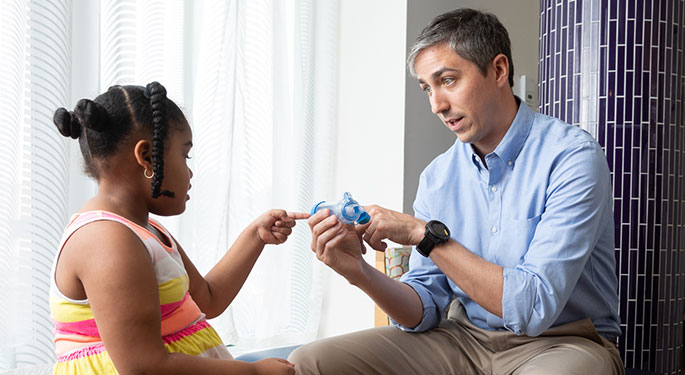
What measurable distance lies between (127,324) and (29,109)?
1126mm

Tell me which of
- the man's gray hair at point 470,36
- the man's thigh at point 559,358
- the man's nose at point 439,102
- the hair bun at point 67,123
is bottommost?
the man's thigh at point 559,358

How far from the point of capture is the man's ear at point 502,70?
1.54 meters

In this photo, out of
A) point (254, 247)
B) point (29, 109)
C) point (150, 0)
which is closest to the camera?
point (254, 247)

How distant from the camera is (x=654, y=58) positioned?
192 centimetres

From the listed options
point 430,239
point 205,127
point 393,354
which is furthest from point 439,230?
point 205,127

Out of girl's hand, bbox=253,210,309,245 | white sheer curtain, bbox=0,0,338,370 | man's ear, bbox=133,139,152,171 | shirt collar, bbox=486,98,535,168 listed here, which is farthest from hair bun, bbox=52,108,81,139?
shirt collar, bbox=486,98,535,168

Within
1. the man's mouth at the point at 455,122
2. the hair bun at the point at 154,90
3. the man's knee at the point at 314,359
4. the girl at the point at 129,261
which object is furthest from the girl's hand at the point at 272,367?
the man's mouth at the point at 455,122

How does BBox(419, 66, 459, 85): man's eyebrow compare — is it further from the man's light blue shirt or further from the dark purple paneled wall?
the dark purple paneled wall

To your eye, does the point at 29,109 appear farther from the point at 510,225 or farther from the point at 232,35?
the point at 510,225

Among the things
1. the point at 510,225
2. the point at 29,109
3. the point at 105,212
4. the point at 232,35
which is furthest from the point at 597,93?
the point at 29,109

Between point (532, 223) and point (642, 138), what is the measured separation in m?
0.75

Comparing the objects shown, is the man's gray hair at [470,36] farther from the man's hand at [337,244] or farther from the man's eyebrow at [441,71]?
the man's hand at [337,244]

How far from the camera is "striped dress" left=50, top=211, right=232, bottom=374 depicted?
1.02 m

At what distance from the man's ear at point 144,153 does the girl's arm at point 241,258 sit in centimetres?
33
